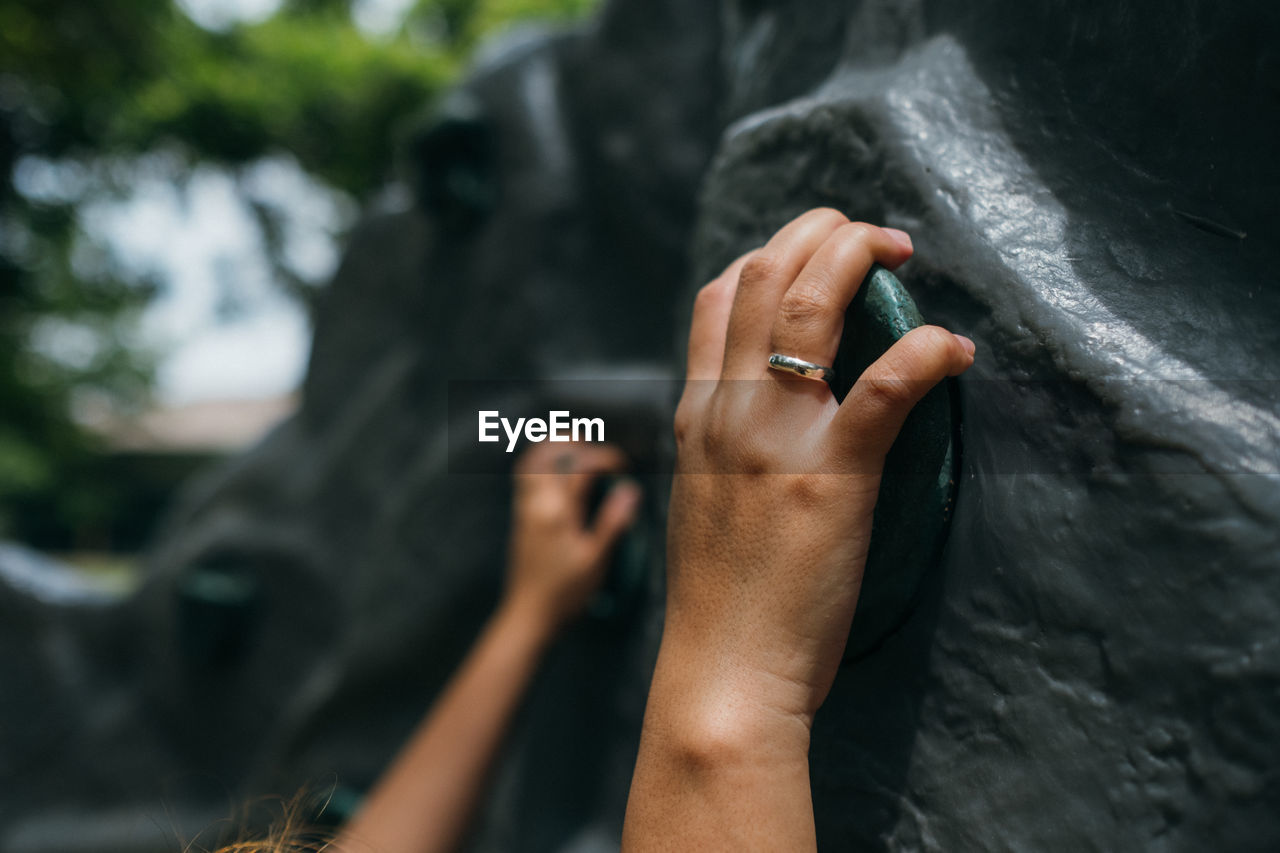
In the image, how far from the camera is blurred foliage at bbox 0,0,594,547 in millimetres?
5910

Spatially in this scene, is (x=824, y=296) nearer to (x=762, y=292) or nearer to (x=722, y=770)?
(x=762, y=292)

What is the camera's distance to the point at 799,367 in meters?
0.57

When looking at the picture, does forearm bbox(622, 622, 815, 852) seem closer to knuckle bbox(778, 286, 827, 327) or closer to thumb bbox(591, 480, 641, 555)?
knuckle bbox(778, 286, 827, 327)

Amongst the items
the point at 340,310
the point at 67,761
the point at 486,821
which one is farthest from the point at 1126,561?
the point at 67,761

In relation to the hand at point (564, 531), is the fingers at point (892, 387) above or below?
above

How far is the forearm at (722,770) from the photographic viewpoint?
53 centimetres

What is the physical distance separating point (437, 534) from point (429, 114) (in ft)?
2.74

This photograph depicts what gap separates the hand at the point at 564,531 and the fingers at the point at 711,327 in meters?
0.70

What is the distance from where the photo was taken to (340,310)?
Answer: 217 centimetres

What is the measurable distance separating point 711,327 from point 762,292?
0.34 ft

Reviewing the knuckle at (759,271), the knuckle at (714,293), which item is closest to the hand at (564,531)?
the knuckle at (714,293)

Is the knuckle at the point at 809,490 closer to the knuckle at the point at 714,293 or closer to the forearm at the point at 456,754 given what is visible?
the knuckle at the point at 714,293
